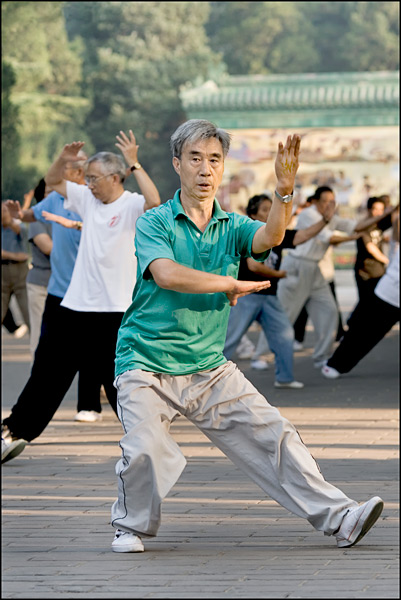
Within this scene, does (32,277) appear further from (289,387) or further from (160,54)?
(160,54)

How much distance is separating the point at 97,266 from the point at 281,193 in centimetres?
307

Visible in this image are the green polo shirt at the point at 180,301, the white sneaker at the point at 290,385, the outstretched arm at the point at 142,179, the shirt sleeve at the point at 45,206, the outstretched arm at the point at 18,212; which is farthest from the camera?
the white sneaker at the point at 290,385

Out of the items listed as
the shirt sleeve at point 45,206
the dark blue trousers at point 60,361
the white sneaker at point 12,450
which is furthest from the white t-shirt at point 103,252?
the white sneaker at point 12,450

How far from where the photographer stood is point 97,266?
7.64m

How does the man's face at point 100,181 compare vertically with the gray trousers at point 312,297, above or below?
above

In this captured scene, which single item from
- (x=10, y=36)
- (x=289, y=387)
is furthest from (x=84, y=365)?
(x=10, y=36)

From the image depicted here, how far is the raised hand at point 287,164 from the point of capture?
15.3 feet

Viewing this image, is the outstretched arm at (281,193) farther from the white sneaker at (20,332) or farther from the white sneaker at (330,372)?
the white sneaker at (20,332)

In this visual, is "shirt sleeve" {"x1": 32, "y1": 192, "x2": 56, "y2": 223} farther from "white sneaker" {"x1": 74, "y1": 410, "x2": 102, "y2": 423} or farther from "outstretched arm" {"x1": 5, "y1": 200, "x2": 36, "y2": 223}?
"white sneaker" {"x1": 74, "y1": 410, "x2": 102, "y2": 423}

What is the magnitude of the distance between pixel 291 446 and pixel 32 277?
563 centimetres

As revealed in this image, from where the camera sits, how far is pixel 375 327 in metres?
10.6

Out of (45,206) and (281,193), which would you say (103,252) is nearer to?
(45,206)

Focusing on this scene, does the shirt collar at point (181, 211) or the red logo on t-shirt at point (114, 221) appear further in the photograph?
the red logo on t-shirt at point (114, 221)

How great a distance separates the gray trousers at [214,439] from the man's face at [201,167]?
72 centimetres
